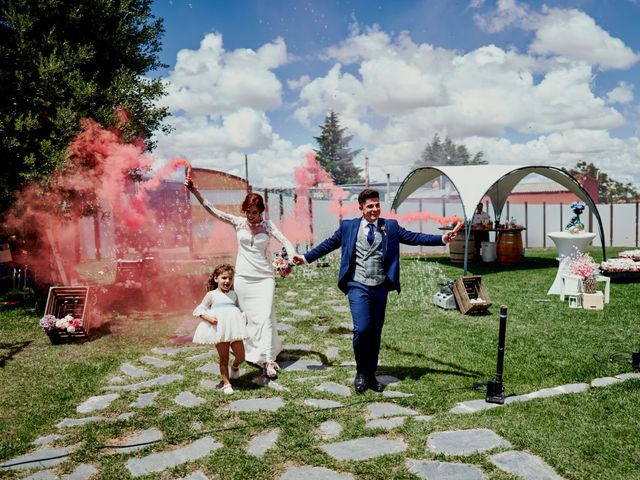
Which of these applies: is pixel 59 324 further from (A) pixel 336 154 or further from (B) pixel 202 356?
(A) pixel 336 154

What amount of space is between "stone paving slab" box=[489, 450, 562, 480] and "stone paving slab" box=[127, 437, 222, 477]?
2109 mm

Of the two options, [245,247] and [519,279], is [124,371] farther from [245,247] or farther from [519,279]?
[519,279]

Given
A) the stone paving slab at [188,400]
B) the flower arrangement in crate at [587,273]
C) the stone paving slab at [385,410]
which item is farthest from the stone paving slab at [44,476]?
the flower arrangement in crate at [587,273]

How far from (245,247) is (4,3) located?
685 cm

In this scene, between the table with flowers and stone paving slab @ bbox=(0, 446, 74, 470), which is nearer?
stone paving slab @ bbox=(0, 446, 74, 470)

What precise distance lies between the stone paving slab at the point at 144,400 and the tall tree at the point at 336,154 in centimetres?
5831

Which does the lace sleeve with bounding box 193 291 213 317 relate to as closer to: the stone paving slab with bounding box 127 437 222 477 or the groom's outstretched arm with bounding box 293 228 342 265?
the groom's outstretched arm with bounding box 293 228 342 265

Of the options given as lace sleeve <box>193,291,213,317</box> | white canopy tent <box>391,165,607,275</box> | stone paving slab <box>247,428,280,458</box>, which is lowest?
stone paving slab <box>247,428,280,458</box>

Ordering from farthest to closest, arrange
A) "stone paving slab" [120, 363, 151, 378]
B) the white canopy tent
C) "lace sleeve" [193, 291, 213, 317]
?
the white canopy tent < "stone paving slab" [120, 363, 151, 378] < "lace sleeve" [193, 291, 213, 317]

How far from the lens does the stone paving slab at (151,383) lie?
5.43 metres

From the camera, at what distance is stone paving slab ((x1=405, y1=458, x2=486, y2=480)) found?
3.35 meters

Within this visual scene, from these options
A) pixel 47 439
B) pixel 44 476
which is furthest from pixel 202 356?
pixel 44 476

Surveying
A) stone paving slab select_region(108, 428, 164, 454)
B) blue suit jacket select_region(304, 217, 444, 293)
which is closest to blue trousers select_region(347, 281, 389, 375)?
blue suit jacket select_region(304, 217, 444, 293)

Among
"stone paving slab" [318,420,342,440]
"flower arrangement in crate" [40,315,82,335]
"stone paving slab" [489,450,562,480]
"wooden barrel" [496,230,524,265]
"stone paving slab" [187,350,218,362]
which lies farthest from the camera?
"wooden barrel" [496,230,524,265]
